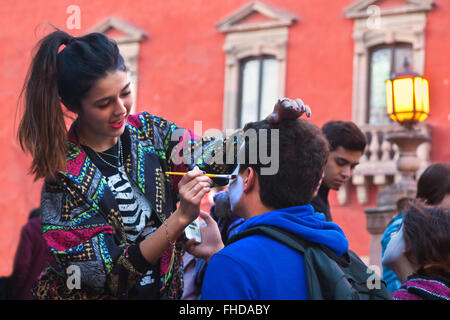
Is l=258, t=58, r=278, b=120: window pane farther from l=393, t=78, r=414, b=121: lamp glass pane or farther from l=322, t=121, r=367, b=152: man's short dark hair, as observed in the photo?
l=322, t=121, r=367, b=152: man's short dark hair

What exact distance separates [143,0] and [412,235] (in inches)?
549

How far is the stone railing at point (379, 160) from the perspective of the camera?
497 inches

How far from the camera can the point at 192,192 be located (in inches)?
88.9

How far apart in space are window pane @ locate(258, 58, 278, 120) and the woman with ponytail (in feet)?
39.5

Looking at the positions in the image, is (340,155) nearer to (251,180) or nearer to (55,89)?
(251,180)

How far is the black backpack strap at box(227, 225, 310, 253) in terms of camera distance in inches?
79.6

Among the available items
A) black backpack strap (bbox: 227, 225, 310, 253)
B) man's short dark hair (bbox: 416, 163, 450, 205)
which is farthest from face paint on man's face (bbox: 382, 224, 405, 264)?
black backpack strap (bbox: 227, 225, 310, 253)

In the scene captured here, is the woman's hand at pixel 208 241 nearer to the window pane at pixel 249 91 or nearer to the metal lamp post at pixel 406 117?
the metal lamp post at pixel 406 117

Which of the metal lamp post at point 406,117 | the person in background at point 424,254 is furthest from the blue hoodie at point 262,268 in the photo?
the metal lamp post at point 406,117

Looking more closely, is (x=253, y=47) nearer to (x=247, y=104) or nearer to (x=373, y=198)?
(x=247, y=104)

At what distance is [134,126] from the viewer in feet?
8.75

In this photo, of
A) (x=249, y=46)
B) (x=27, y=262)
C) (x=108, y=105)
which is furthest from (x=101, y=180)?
(x=249, y=46)

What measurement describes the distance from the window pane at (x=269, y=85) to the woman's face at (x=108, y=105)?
1210 cm

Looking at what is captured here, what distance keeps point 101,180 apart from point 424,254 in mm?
1369
